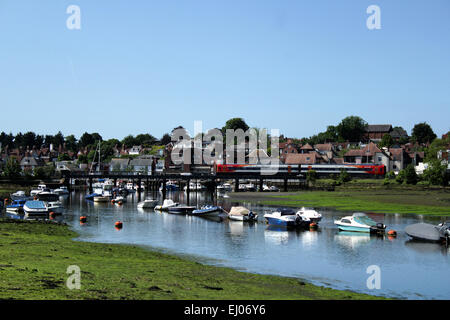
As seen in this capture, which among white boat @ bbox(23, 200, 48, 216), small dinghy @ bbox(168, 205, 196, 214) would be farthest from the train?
white boat @ bbox(23, 200, 48, 216)

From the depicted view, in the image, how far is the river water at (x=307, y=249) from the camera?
111 ft

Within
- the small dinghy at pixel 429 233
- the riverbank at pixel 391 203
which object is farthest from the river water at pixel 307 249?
the riverbank at pixel 391 203

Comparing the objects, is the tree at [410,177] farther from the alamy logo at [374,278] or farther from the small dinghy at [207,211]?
the alamy logo at [374,278]

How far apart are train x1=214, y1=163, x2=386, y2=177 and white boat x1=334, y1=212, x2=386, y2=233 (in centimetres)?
9921

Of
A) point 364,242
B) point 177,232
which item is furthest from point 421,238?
point 177,232

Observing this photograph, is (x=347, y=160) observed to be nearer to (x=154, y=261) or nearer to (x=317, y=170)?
(x=317, y=170)

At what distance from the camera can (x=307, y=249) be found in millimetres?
46375

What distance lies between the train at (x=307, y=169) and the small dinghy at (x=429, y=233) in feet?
345

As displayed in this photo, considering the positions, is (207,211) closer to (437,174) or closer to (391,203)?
(391,203)

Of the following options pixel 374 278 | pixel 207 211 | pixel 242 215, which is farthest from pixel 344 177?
pixel 374 278

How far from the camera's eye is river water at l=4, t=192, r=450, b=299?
3397 centimetres

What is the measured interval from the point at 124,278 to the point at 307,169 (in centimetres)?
13785

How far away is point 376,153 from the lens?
168 m
